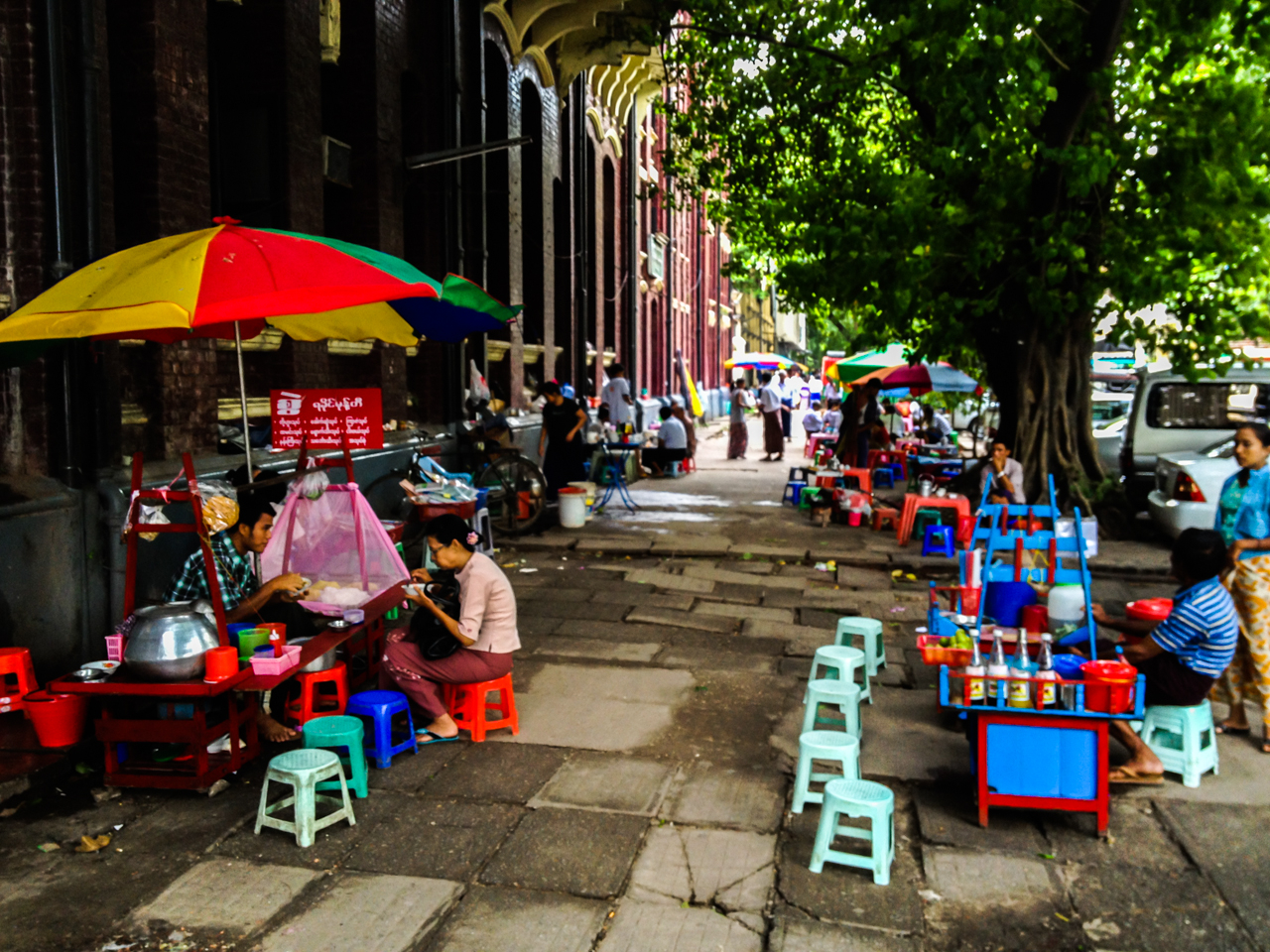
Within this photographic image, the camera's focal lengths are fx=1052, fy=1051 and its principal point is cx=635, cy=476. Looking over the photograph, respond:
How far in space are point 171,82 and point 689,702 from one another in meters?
5.65

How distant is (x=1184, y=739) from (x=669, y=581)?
17.9 feet

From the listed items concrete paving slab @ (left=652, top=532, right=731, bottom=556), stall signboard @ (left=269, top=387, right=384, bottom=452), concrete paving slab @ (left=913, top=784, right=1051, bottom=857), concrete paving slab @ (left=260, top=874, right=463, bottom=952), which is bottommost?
concrete paving slab @ (left=913, top=784, right=1051, bottom=857)

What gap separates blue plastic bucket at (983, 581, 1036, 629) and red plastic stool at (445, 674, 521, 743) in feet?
9.11

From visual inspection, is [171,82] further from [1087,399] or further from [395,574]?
[1087,399]

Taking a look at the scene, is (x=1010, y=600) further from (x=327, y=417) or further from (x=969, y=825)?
(x=327, y=417)

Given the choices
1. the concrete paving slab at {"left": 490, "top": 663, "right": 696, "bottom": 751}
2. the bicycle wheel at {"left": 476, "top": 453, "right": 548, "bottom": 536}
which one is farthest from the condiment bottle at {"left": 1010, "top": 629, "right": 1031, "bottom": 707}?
the bicycle wheel at {"left": 476, "top": 453, "right": 548, "bottom": 536}

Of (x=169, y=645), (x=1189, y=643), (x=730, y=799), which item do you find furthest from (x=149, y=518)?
(x=1189, y=643)

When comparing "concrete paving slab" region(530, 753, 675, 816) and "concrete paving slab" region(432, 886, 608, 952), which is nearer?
"concrete paving slab" region(432, 886, 608, 952)

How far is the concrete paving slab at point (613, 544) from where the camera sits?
11641 millimetres

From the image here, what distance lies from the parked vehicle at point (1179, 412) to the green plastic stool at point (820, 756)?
9269 mm

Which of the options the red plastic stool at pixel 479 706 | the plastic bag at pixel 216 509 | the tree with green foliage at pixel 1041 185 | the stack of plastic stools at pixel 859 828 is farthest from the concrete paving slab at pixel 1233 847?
the tree with green foliage at pixel 1041 185

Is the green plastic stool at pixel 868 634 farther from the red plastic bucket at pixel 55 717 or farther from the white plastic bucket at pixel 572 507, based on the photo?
the white plastic bucket at pixel 572 507

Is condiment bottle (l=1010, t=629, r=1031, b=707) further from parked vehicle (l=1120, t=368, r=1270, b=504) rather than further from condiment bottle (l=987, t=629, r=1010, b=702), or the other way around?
parked vehicle (l=1120, t=368, r=1270, b=504)

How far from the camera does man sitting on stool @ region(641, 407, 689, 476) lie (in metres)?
19.6
